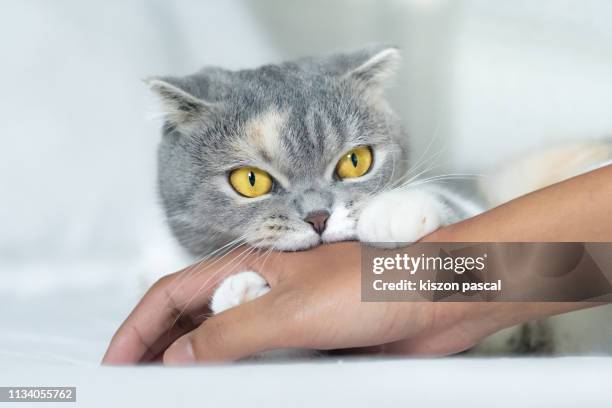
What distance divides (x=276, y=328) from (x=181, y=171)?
0.51 metres

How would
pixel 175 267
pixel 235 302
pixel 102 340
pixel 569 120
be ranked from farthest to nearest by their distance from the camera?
pixel 569 120, pixel 175 267, pixel 102 340, pixel 235 302

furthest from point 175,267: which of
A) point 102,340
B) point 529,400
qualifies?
point 529,400

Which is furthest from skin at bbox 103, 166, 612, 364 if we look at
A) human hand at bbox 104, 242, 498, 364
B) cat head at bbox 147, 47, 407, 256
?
cat head at bbox 147, 47, 407, 256

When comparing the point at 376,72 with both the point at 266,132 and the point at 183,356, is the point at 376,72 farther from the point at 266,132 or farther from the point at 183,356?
the point at 183,356

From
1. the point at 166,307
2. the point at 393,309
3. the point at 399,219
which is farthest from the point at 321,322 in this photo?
the point at 166,307

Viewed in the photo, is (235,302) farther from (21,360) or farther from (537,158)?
(537,158)

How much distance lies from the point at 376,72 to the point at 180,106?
1.36 feet

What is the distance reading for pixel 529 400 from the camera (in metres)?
0.91

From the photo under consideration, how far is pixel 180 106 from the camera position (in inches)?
56.7

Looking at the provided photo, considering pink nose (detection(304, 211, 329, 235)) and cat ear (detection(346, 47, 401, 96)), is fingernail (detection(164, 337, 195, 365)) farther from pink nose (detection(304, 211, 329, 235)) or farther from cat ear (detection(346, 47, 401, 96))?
cat ear (detection(346, 47, 401, 96))

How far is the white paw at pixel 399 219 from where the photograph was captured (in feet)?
3.71

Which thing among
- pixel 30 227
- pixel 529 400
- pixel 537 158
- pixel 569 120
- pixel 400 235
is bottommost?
pixel 529 400

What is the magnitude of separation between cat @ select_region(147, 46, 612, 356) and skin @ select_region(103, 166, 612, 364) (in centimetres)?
9

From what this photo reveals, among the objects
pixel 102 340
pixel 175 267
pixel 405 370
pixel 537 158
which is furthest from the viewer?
pixel 537 158
